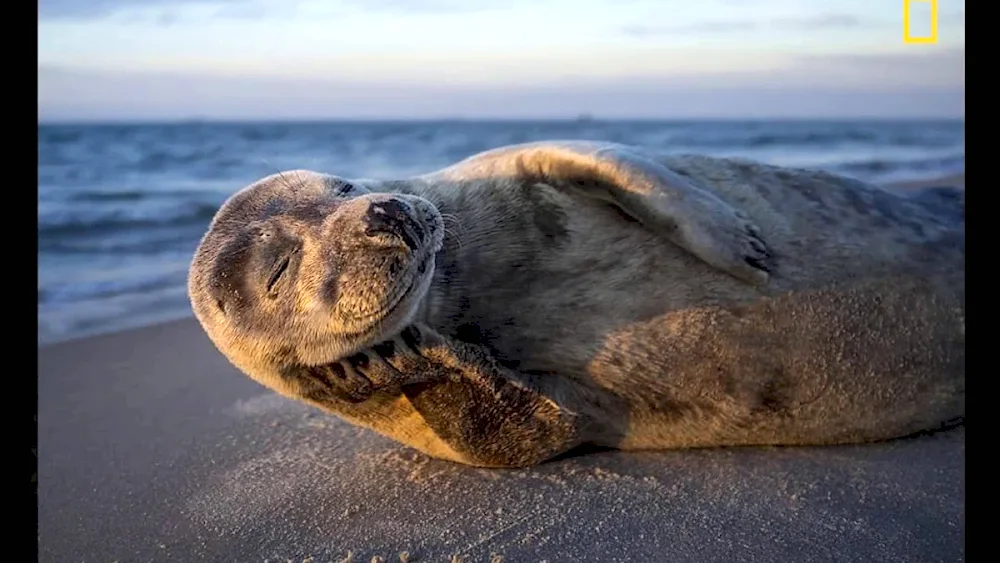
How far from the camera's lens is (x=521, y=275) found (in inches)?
136

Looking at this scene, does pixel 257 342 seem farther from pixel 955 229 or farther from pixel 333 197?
pixel 955 229

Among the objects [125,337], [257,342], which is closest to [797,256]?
[257,342]

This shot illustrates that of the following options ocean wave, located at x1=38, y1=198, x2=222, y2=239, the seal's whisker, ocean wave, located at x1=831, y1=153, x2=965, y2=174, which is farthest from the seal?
ocean wave, located at x1=831, y1=153, x2=965, y2=174

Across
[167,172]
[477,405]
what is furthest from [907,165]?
[477,405]

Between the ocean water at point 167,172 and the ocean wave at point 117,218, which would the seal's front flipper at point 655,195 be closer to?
the ocean water at point 167,172

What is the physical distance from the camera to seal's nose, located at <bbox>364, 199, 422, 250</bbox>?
284 cm

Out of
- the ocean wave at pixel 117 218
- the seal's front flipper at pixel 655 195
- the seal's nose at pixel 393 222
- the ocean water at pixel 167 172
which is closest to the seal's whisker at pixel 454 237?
the seal's front flipper at pixel 655 195

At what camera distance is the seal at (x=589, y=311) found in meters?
3.06

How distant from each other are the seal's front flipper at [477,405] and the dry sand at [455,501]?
9cm

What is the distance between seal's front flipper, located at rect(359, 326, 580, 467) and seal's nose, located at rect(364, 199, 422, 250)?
1.13 feet

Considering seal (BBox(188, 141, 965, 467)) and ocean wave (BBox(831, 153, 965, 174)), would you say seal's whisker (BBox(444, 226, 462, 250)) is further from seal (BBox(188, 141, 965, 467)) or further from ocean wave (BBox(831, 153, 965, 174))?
ocean wave (BBox(831, 153, 965, 174))

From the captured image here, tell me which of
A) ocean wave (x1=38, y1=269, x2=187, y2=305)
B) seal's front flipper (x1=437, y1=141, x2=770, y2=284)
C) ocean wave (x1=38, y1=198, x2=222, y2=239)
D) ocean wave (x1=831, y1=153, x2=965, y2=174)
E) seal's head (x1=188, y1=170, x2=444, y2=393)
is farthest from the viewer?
ocean wave (x1=831, y1=153, x2=965, y2=174)
